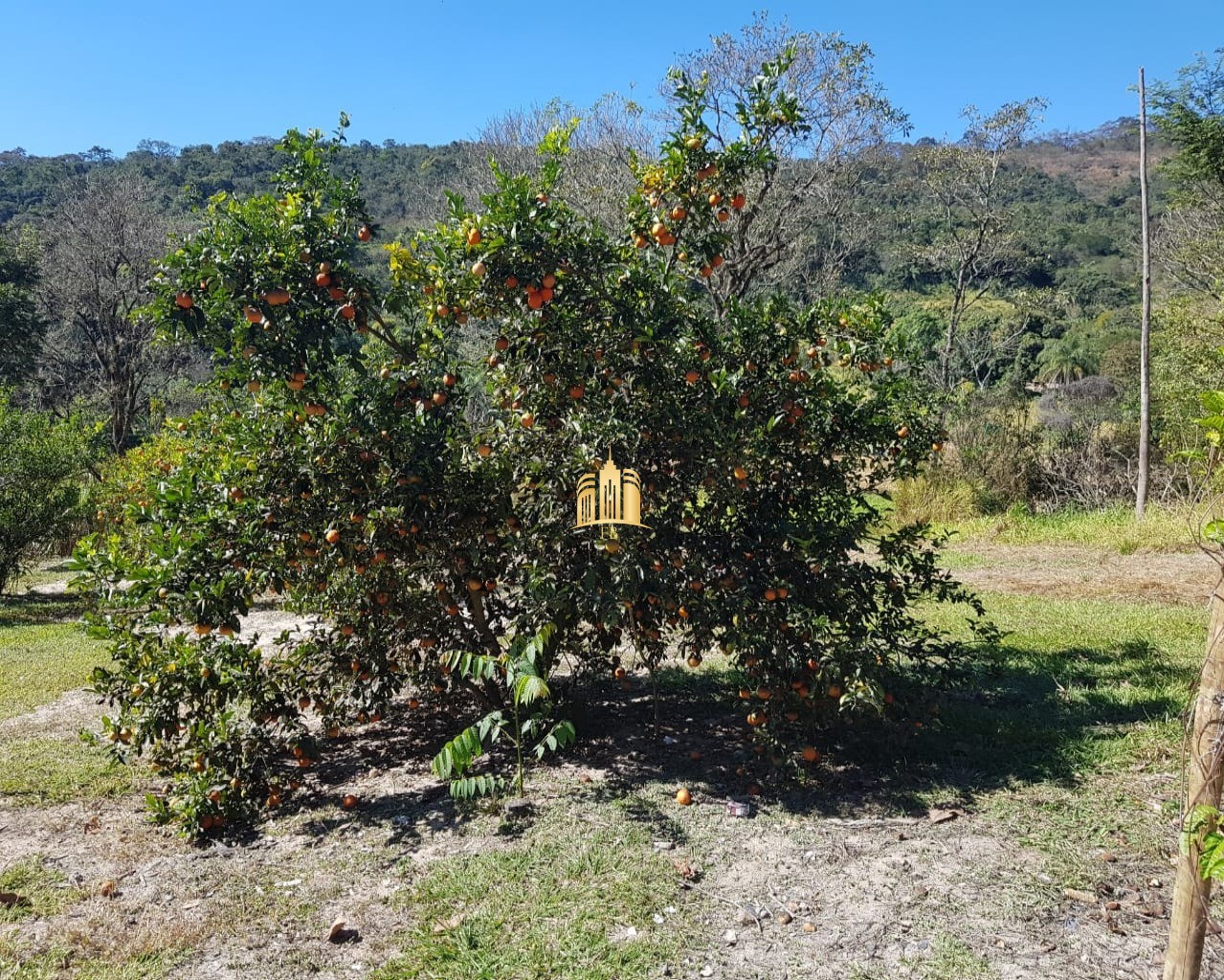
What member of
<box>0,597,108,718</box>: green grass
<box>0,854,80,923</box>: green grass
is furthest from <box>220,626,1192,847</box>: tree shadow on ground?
<box>0,597,108,718</box>: green grass

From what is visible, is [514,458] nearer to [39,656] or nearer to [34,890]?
[34,890]

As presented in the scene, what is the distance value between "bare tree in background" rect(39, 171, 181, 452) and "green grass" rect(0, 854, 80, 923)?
19.7 metres

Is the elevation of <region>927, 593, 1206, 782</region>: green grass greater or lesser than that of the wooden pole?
lesser

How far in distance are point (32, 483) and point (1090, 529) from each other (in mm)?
13063

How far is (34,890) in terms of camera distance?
371 cm

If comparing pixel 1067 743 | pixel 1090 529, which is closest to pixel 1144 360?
pixel 1090 529

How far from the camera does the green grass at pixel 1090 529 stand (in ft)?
34.5

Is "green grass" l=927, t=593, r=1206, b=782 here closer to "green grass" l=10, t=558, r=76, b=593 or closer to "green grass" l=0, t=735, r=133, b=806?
"green grass" l=0, t=735, r=133, b=806

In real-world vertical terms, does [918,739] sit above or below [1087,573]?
below

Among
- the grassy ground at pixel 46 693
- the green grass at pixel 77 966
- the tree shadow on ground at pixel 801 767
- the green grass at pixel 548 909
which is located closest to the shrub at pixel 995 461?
the tree shadow on ground at pixel 801 767

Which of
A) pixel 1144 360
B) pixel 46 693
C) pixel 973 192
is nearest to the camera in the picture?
pixel 46 693

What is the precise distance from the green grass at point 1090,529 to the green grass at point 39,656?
882cm

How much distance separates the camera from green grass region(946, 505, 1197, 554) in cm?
1051

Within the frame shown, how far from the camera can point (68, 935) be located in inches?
132
